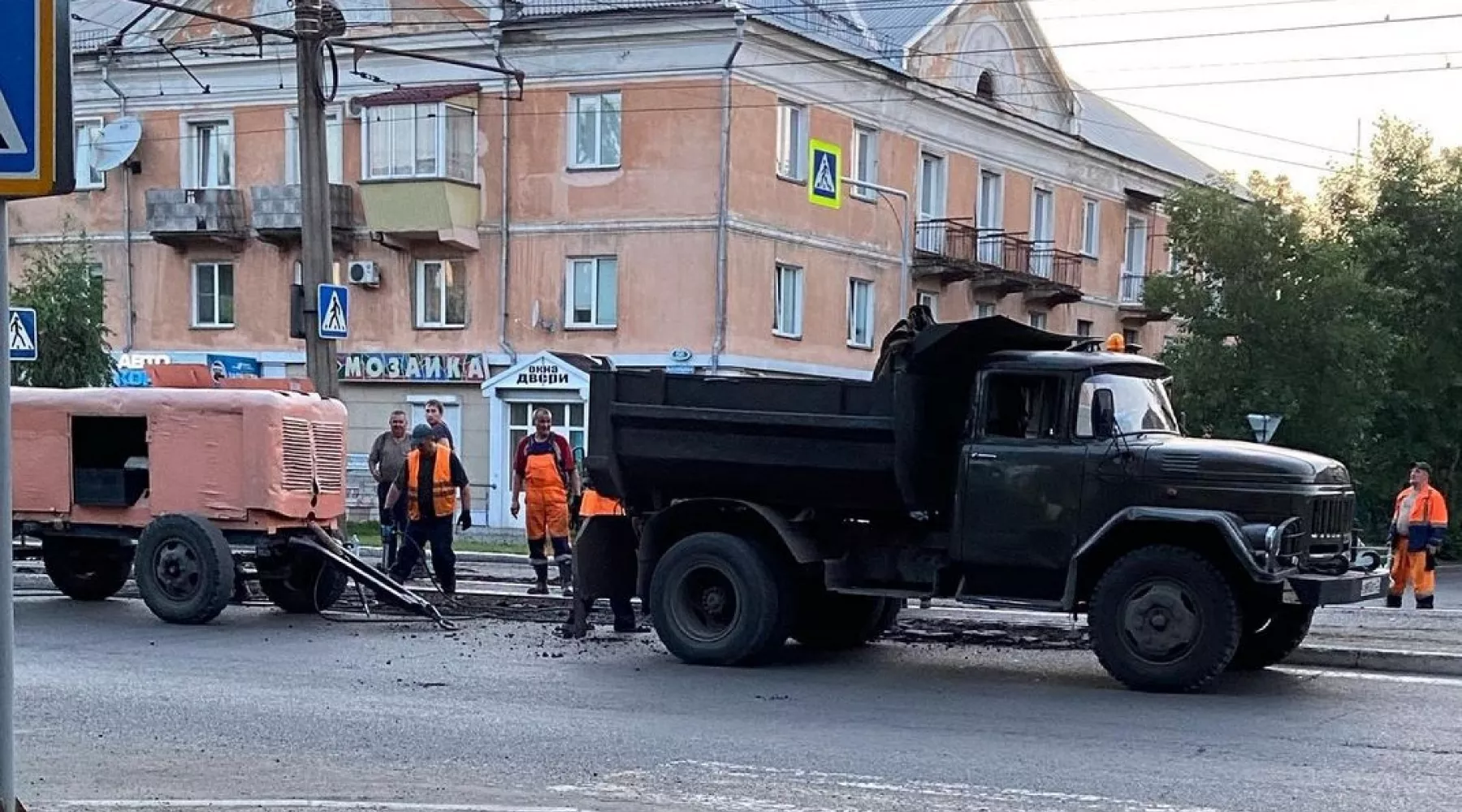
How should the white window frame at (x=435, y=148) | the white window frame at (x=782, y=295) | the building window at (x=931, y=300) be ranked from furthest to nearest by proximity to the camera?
1. the building window at (x=931, y=300)
2. the white window frame at (x=782, y=295)
3. the white window frame at (x=435, y=148)

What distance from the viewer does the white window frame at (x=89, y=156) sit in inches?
1487

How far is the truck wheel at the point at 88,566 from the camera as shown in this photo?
16.4 metres

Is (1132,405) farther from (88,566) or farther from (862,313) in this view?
(862,313)

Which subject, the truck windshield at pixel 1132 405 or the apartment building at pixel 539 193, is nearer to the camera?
the truck windshield at pixel 1132 405

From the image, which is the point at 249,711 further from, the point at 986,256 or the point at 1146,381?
the point at 986,256

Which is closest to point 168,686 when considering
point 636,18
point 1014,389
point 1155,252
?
point 1014,389

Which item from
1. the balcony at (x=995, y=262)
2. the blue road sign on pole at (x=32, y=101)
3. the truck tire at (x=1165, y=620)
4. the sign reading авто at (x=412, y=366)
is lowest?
the truck tire at (x=1165, y=620)

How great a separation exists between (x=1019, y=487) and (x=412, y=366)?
2573cm

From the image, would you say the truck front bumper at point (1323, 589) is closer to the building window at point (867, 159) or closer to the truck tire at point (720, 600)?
the truck tire at point (720, 600)

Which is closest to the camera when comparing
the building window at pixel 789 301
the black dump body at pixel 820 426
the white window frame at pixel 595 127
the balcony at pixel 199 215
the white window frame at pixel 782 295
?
the black dump body at pixel 820 426

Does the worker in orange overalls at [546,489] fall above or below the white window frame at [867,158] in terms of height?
below

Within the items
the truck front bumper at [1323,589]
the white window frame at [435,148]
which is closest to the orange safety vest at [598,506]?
the truck front bumper at [1323,589]

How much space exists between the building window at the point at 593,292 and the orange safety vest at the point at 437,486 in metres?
17.6

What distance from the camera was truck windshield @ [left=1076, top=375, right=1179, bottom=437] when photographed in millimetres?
11734
